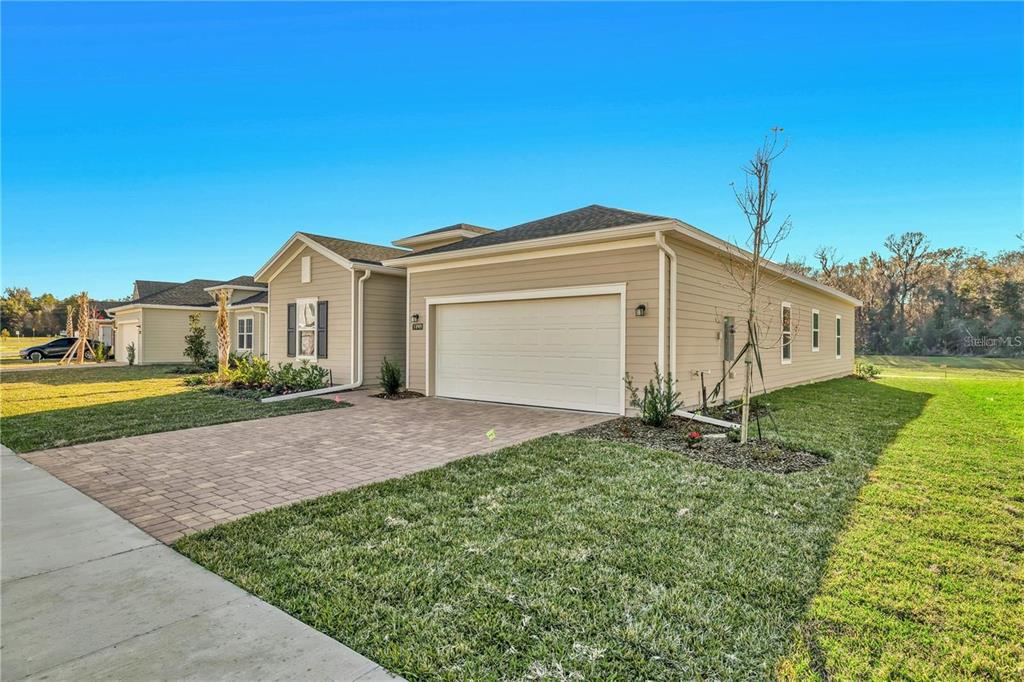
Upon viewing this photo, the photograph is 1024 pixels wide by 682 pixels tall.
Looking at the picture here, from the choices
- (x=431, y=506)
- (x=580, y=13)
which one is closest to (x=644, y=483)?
(x=431, y=506)

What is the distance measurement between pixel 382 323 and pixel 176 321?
52.3 ft

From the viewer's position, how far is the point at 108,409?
9398 millimetres

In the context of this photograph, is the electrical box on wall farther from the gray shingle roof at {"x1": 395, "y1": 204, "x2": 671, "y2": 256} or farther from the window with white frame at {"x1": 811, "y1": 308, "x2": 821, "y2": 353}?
the window with white frame at {"x1": 811, "y1": 308, "x2": 821, "y2": 353}

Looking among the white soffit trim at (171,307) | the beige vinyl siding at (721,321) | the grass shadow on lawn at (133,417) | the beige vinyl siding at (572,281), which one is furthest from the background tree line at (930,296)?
the grass shadow on lawn at (133,417)

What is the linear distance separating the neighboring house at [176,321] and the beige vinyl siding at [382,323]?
9683 millimetres

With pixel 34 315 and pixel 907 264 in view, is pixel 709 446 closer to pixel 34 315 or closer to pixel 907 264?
pixel 907 264

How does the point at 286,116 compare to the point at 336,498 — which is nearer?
the point at 336,498

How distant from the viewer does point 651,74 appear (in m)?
11.9

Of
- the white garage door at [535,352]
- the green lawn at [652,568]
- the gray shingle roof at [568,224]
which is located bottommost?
the green lawn at [652,568]

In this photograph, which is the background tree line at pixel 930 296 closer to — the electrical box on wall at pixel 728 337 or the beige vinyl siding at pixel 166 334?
the beige vinyl siding at pixel 166 334

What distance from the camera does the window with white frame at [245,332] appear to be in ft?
66.5

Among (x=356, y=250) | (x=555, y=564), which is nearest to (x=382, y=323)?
(x=356, y=250)

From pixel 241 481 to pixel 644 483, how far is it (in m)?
3.82

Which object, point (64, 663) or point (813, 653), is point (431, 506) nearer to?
point (64, 663)
